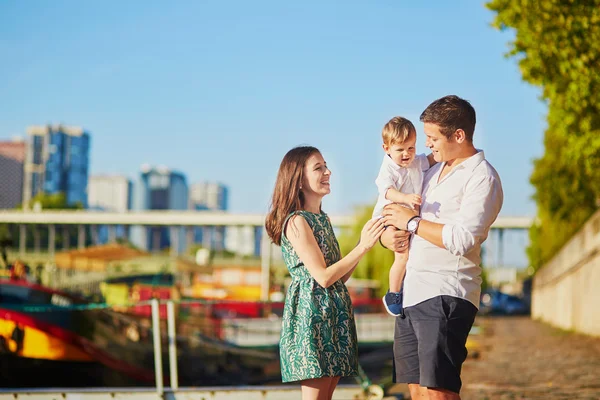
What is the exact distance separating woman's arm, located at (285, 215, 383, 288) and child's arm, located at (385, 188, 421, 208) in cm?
19

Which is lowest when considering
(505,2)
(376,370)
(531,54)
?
(376,370)

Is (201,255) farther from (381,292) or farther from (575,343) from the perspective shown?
(575,343)

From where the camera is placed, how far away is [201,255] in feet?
124

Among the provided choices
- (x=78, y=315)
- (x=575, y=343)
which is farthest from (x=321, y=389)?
(x=575, y=343)

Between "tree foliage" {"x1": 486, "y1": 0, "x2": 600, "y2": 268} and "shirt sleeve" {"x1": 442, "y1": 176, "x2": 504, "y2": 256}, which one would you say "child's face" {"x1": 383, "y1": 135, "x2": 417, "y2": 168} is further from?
"tree foliage" {"x1": 486, "y1": 0, "x2": 600, "y2": 268}

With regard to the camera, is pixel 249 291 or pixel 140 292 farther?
pixel 249 291

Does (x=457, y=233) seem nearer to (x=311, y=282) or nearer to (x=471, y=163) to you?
(x=471, y=163)

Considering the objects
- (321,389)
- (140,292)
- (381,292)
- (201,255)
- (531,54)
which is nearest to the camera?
(321,389)

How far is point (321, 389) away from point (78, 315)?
13300mm

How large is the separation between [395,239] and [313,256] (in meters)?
0.41

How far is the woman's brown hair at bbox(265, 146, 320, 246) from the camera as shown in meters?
3.93

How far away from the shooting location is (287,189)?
394 cm

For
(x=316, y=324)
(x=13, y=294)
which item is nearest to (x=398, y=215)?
(x=316, y=324)

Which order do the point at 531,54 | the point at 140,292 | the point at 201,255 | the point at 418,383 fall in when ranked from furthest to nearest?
1. the point at 201,255
2. the point at 140,292
3. the point at 531,54
4. the point at 418,383
